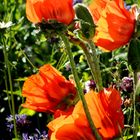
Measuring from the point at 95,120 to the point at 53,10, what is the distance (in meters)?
0.18

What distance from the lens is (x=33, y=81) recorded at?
3.04ft

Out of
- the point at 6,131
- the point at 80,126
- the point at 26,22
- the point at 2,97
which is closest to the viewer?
the point at 80,126

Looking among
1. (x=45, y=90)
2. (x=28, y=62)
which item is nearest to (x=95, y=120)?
(x=45, y=90)

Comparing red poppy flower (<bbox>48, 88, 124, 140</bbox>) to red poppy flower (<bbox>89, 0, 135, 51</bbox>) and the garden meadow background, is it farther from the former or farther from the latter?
the garden meadow background

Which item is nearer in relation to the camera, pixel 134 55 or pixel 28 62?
pixel 134 55

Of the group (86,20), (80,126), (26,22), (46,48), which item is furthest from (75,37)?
(26,22)

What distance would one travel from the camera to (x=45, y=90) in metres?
0.93

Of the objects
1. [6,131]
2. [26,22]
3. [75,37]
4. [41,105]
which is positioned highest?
[26,22]

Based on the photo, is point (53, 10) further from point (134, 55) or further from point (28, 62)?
point (28, 62)

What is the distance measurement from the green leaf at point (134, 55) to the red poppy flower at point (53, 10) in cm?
10

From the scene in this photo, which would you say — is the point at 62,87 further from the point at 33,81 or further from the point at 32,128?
the point at 32,128

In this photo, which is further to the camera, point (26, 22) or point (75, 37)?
point (26, 22)

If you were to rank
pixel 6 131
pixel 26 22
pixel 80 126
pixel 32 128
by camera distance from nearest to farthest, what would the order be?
1. pixel 80 126
2. pixel 32 128
3. pixel 6 131
4. pixel 26 22

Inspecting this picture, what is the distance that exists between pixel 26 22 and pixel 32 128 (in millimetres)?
759
